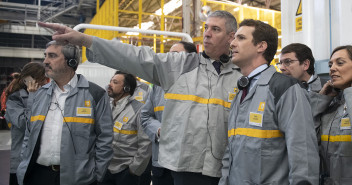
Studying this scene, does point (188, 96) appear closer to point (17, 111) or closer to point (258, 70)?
point (258, 70)

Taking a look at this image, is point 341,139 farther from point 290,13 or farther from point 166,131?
point 290,13

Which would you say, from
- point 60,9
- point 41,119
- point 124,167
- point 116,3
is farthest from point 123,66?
point 60,9

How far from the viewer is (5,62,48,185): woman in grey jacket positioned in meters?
3.39

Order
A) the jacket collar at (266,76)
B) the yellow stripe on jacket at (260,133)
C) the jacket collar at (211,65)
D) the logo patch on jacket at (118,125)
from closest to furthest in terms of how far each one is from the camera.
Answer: the yellow stripe on jacket at (260,133) < the jacket collar at (266,76) < the jacket collar at (211,65) < the logo patch on jacket at (118,125)

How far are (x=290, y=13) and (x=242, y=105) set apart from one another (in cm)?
172

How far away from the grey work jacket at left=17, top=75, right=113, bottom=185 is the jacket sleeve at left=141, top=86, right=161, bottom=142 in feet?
1.76

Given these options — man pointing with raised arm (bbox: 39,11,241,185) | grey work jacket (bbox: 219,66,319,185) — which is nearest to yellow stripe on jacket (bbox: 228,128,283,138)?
grey work jacket (bbox: 219,66,319,185)

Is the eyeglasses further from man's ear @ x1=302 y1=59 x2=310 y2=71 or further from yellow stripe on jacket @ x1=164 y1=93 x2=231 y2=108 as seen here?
yellow stripe on jacket @ x1=164 y1=93 x2=231 y2=108

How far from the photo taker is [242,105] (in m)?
1.88

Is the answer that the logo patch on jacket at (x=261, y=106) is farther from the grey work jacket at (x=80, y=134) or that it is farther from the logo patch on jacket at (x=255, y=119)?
the grey work jacket at (x=80, y=134)

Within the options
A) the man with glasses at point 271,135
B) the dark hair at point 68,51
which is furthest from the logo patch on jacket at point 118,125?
the man with glasses at point 271,135

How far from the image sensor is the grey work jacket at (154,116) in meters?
3.16

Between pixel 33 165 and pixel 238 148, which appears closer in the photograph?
pixel 238 148

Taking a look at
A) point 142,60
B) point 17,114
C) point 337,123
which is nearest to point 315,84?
point 337,123
